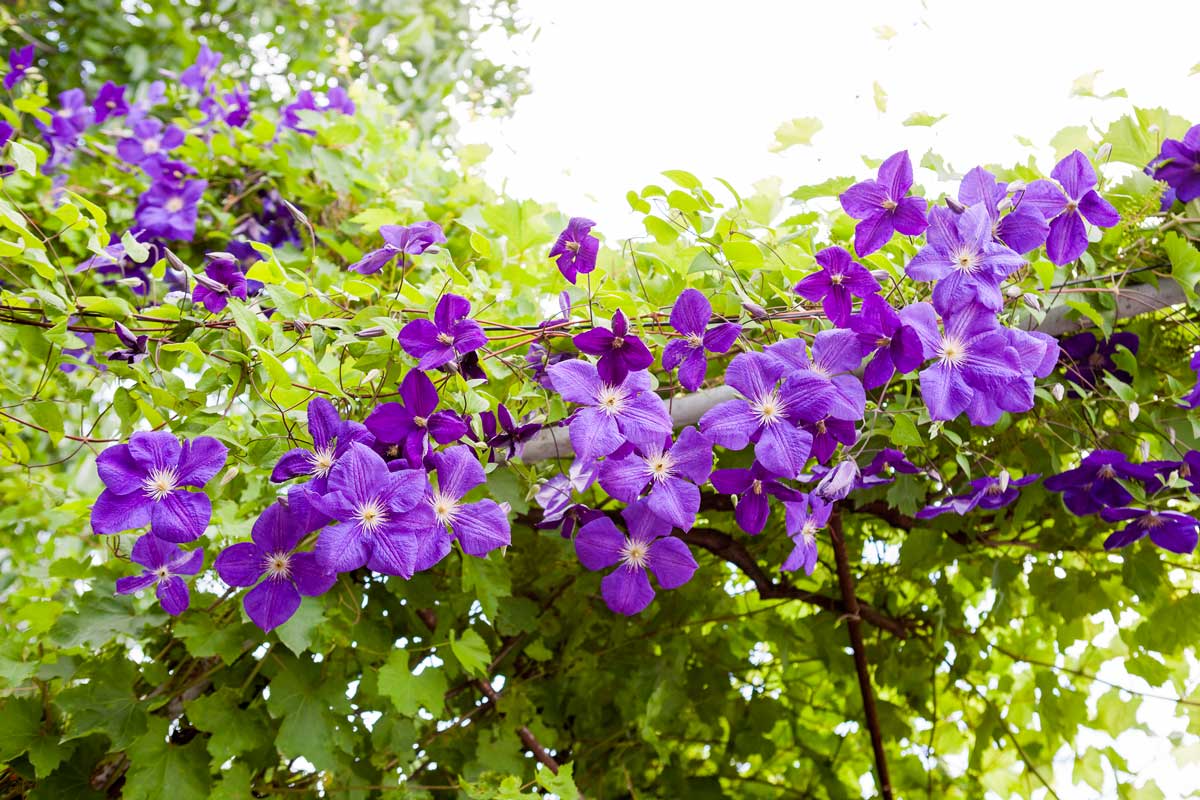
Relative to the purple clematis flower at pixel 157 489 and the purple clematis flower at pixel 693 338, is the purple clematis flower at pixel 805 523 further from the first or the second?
the purple clematis flower at pixel 157 489

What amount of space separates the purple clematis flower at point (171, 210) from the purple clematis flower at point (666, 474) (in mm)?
1165

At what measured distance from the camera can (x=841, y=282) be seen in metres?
0.72

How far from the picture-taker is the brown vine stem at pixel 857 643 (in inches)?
45.3

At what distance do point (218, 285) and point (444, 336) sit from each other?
23cm

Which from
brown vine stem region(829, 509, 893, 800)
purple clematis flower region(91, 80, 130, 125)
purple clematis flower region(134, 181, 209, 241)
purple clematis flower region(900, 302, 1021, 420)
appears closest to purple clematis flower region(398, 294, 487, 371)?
purple clematis flower region(900, 302, 1021, 420)

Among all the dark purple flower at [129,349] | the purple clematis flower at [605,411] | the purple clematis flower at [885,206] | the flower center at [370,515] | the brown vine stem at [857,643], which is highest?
the purple clematis flower at [885,206]

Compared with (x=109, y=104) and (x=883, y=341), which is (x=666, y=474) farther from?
(x=109, y=104)

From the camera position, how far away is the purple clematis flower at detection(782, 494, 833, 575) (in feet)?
2.58

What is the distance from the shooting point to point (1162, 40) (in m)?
1.34

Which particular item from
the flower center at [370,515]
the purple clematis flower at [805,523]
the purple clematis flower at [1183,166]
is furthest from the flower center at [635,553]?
the purple clematis flower at [1183,166]

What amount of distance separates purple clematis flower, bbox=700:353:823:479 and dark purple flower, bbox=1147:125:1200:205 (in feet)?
1.70

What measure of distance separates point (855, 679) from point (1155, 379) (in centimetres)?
65

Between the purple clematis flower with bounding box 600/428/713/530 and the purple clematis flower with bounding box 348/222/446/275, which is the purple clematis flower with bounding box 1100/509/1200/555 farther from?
the purple clematis flower with bounding box 348/222/446/275

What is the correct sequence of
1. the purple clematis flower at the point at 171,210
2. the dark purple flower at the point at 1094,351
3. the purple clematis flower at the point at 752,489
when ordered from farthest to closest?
the purple clematis flower at the point at 171,210, the dark purple flower at the point at 1094,351, the purple clematis flower at the point at 752,489
